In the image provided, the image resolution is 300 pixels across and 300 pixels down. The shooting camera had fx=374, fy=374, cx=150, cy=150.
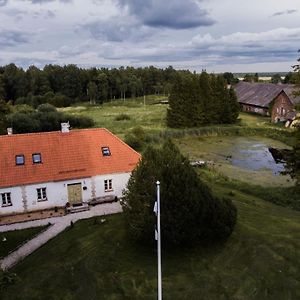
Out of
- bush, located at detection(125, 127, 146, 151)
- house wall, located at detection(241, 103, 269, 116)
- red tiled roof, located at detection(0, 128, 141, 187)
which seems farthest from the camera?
house wall, located at detection(241, 103, 269, 116)

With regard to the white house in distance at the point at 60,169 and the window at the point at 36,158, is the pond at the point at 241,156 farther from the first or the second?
the window at the point at 36,158

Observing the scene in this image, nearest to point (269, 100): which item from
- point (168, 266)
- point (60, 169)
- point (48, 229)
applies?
point (60, 169)

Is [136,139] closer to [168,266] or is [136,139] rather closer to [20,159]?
[20,159]

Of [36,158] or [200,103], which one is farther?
[200,103]

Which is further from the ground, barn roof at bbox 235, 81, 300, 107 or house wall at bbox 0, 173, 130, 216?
barn roof at bbox 235, 81, 300, 107

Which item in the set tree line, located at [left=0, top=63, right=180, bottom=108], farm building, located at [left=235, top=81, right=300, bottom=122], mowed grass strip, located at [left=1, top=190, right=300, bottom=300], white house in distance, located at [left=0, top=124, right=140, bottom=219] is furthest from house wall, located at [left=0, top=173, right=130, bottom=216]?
tree line, located at [left=0, top=63, right=180, bottom=108]

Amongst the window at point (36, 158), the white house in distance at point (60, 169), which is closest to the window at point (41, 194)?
the white house in distance at point (60, 169)

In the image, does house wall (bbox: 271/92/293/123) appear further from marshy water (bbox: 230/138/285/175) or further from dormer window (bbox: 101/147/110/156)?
dormer window (bbox: 101/147/110/156)

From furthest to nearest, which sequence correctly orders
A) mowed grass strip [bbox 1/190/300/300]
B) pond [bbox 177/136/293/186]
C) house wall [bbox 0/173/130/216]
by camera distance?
pond [bbox 177/136/293/186] → house wall [bbox 0/173/130/216] → mowed grass strip [bbox 1/190/300/300]
